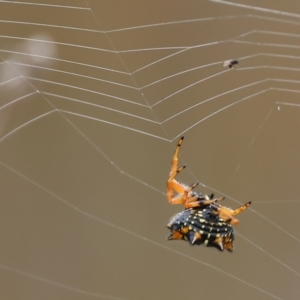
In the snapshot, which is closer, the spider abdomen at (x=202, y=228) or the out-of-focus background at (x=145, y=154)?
the spider abdomen at (x=202, y=228)

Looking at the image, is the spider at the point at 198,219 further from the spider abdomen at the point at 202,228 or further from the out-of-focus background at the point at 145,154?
the out-of-focus background at the point at 145,154

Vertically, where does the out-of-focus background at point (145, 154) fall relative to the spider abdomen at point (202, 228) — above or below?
above

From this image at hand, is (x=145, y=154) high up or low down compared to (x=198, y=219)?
up

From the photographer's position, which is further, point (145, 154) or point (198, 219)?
point (145, 154)

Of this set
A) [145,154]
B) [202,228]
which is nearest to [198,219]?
[202,228]

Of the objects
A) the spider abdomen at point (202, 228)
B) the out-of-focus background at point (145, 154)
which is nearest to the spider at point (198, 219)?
the spider abdomen at point (202, 228)

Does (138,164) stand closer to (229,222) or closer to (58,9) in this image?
(58,9)

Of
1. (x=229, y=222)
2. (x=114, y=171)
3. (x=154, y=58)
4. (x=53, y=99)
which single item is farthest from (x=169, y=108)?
(x=229, y=222)

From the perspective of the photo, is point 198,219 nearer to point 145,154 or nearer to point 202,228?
point 202,228
